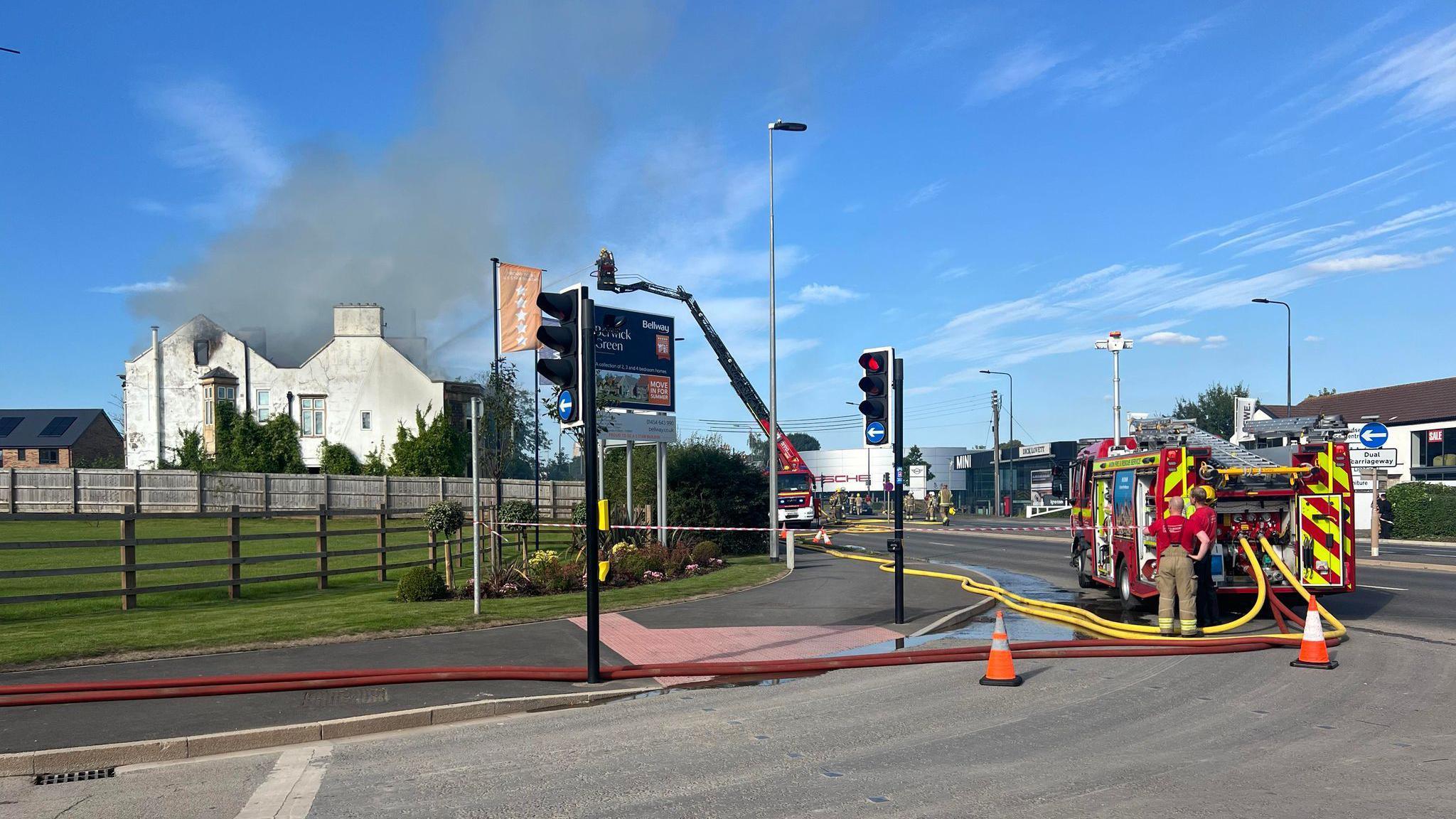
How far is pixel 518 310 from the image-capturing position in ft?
→ 104

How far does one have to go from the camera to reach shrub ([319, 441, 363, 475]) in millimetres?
55812

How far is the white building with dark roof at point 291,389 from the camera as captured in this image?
2254 inches

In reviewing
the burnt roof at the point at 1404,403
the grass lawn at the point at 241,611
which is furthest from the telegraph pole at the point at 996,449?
the grass lawn at the point at 241,611

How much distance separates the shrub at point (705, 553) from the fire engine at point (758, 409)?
8.53m

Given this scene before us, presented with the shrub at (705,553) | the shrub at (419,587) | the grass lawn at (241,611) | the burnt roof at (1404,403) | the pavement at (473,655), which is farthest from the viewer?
the burnt roof at (1404,403)

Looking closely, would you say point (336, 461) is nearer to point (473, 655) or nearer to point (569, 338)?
point (473, 655)

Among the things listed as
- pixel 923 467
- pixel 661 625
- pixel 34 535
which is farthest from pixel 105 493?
pixel 923 467

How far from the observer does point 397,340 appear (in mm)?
64625

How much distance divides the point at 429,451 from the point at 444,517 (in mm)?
39130

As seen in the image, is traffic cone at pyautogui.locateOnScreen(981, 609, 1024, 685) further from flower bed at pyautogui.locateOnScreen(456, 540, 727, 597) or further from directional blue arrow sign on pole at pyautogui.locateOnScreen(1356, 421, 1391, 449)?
directional blue arrow sign on pole at pyautogui.locateOnScreen(1356, 421, 1391, 449)

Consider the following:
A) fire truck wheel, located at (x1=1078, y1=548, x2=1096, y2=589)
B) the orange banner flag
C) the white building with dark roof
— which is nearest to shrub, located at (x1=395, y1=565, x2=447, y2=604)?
fire truck wheel, located at (x1=1078, y1=548, x2=1096, y2=589)

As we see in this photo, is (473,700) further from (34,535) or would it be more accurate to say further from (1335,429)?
(34,535)

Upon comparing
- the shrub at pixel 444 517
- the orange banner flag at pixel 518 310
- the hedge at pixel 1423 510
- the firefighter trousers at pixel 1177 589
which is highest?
the orange banner flag at pixel 518 310

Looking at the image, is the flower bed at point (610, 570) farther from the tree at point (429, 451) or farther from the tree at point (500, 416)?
the tree at point (429, 451)
